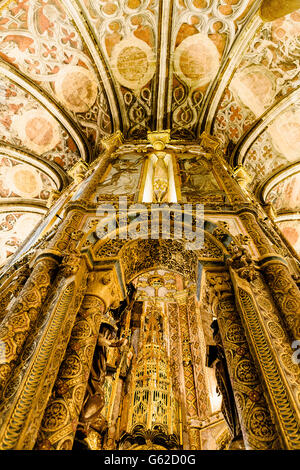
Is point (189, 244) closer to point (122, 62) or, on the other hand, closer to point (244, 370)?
point (244, 370)

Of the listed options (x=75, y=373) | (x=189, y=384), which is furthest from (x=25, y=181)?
(x=75, y=373)

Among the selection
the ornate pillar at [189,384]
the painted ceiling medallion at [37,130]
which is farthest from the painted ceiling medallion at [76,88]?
the ornate pillar at [189,384]

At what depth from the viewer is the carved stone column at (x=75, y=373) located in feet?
6.18

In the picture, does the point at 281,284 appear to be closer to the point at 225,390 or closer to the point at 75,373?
the point at 225,390

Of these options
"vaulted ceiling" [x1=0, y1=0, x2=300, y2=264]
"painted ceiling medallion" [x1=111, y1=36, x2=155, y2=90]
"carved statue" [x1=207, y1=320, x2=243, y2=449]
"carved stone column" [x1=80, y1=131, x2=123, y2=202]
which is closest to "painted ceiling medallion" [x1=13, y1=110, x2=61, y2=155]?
"vaulted ceiling" [x1=0, y1=0, x2=300, y2=264]

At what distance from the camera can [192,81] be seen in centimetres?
802

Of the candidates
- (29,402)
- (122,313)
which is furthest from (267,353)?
(122,313)

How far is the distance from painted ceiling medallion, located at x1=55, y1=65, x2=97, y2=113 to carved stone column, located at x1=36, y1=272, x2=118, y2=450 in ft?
21.4

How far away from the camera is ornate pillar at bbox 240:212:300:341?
8.20 feet

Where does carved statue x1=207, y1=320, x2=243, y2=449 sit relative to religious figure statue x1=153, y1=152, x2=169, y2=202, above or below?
below

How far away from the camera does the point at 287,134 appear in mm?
7656
